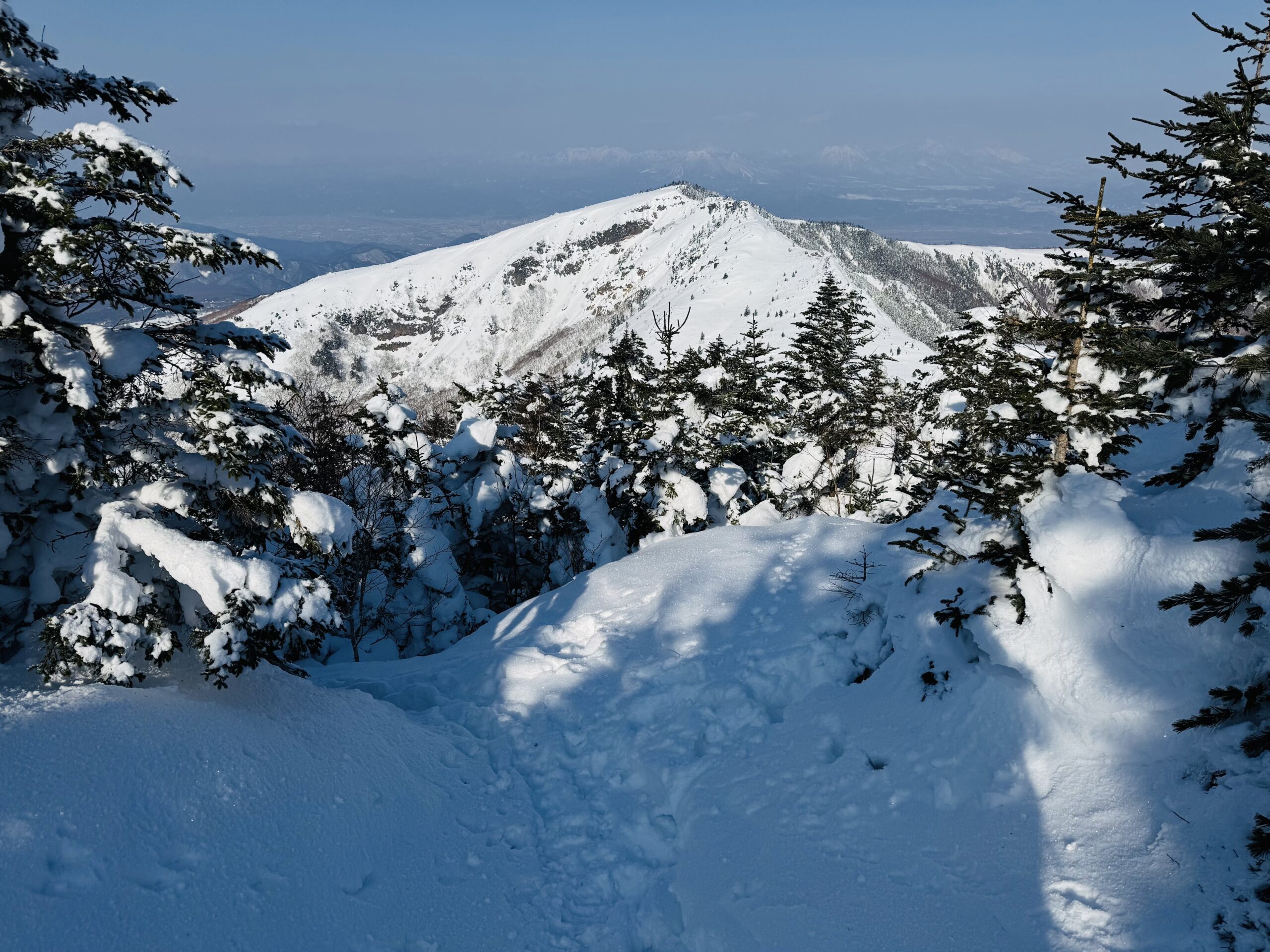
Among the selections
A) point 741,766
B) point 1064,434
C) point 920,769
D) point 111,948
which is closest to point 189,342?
point 111,948

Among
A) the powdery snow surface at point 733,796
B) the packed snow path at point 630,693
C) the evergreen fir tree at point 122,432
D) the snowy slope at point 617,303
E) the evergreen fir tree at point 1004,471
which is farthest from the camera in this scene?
the snowy slope at point 617,303

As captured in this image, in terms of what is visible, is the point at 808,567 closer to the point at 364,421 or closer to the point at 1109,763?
the point at 1109,763

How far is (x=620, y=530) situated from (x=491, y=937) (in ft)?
44.7

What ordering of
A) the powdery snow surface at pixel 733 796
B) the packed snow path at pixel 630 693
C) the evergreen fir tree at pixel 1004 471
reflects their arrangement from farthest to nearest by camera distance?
the evergreen fir tree at pixel 1004 471
the packed snow path at pixel 630 693
the powdery snow surface at pixel 733 796

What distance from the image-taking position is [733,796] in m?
7.08

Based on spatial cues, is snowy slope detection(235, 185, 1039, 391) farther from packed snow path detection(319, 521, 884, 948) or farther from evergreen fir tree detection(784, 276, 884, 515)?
packed snow path detection(319, 521, 884, 948)

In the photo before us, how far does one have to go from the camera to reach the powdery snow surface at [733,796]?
4617 mm

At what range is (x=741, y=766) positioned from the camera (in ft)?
24.6

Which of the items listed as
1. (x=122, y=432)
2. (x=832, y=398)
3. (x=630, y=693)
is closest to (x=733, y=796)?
(x=630, y=693)

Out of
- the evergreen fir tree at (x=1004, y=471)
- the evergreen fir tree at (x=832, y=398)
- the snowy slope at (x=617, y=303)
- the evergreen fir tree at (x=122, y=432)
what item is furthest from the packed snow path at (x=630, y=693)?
the snowy slope at (x=617, y=303)

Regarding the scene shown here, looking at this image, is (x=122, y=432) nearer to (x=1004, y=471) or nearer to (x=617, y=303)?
(x=1004, y=471)

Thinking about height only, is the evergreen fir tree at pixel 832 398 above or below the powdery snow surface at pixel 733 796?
above

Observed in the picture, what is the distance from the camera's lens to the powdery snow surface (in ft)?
15.1

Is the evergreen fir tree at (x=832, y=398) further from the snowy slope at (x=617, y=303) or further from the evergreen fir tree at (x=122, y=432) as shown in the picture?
the snowy slope at (x=617, y=303)
